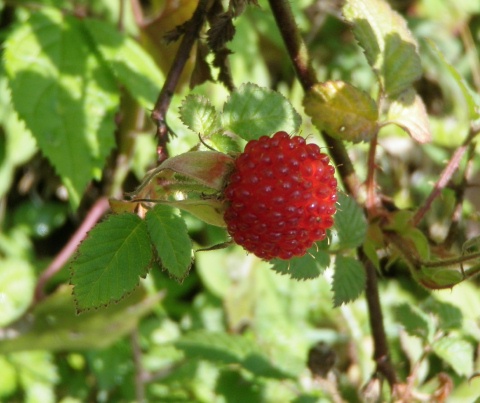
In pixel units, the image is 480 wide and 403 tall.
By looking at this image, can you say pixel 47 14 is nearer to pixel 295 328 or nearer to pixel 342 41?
pixel 295 328


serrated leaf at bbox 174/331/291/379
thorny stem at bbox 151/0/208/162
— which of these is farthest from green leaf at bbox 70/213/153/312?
serrated leaf at bbox 174/331/291/379

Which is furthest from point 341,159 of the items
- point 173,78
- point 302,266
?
point 173,78

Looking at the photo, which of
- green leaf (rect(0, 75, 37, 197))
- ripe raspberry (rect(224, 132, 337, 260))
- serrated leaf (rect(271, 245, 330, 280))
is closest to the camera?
ripe raspberry (rect(224, 132, 337, 260))

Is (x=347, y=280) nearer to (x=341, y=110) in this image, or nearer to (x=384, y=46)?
(x=341, y=110)

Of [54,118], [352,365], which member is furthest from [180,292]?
[54,118]

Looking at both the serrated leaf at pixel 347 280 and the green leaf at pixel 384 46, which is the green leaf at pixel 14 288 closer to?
the serrated leaf at pixel 347 280

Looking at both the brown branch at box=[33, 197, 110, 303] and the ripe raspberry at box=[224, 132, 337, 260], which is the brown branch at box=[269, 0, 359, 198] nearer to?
the ripe raspberry at box=[224, 132, 337, 260]

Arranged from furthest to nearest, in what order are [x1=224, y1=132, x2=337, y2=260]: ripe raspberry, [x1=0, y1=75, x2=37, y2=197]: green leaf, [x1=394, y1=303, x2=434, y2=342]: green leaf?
[x1=0, y1=75, x2=37, y2=197]: green leaf, [x1=394, y1=303, x2=434, y2=342]: green leaf, [x1=224, y1=132, x2=337, y2=260]: ripe raspberry

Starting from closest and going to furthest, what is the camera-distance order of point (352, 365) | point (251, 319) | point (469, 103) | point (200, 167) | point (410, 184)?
1. point (200, 167)
2. point (469, 103)
3. point (251, 319)
4. point (352, 365)
5. point (410, 184)
